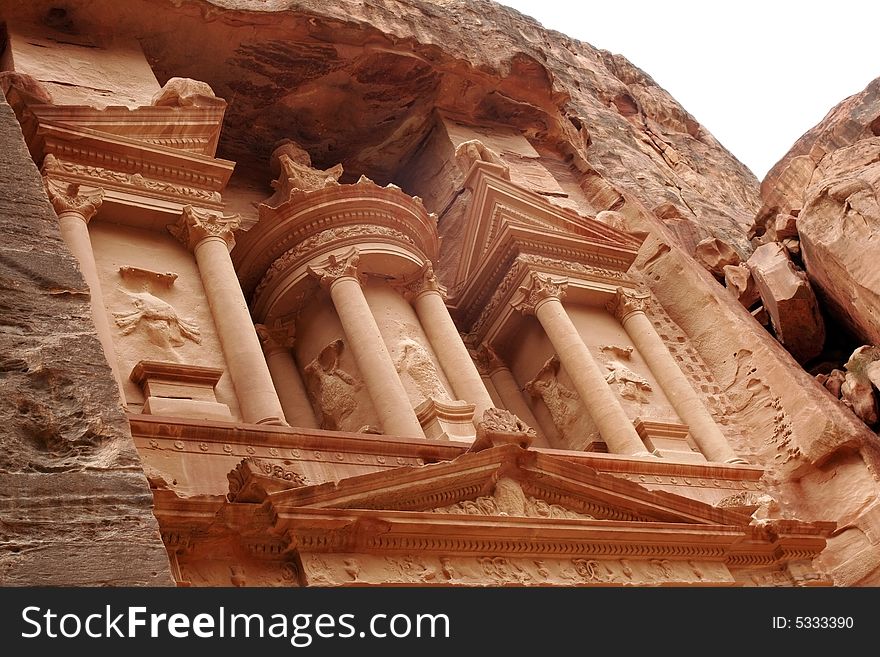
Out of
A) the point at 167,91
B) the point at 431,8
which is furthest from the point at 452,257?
the point at 167,91

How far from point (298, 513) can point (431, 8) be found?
1414cm

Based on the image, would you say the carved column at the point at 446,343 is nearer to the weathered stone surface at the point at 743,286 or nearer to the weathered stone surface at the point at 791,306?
the weathered stone surface at the point at 791,306

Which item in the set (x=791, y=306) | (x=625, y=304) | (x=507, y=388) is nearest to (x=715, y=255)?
(x=791, y=306)

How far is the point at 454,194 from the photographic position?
18.4 meters

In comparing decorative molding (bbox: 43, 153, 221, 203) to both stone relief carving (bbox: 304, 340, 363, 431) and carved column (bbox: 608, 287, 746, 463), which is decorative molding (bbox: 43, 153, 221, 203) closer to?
stone relief carving (bbox: 304, 340, 363, 431)

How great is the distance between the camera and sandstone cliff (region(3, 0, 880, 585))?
43.0 ft

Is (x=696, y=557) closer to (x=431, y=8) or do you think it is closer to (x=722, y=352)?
(x=722, y=352)

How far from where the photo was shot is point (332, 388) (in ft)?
41.7

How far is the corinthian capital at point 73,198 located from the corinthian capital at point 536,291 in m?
6.22

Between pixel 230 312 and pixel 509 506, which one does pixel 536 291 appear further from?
pixel 509 506

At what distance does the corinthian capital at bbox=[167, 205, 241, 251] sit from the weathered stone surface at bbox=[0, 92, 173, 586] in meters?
7.63

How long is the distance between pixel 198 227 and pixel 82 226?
143 centimetres

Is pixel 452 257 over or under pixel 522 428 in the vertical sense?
over

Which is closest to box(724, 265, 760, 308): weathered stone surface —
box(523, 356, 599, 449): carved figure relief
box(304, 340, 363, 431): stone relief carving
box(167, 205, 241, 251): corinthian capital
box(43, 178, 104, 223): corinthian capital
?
box(523, 356, 599, 449): carved figure relief
